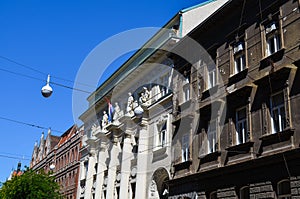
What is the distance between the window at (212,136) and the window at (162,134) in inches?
204

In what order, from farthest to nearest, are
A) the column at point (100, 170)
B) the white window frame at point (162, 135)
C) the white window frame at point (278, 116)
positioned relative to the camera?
1. the column at point (100, 170)
2. the white window frame at point (162, 135)
3. the white window frame at point (278, 116)

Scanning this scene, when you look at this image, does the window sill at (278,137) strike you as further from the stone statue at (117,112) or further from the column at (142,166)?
the stone statue at (117,112)

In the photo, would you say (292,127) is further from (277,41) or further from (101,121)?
(101,121)

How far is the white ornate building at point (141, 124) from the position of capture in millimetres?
23812

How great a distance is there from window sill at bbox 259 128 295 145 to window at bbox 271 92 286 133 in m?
0.34

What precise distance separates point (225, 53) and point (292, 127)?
6150 mm

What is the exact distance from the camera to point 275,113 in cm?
1461

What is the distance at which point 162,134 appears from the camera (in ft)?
79.3

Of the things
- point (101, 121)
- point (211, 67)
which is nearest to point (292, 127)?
point (211, 67)

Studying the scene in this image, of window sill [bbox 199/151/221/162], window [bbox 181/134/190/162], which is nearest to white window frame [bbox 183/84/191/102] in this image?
window [bbox 181/134/190/162]

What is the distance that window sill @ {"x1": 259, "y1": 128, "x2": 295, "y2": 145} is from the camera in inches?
530

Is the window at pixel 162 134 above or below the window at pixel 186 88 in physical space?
below

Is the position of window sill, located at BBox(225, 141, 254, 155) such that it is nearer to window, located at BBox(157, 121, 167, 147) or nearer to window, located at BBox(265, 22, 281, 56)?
window, located at BBox(265, 22, 281, 56)

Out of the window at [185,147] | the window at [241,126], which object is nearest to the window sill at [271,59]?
the window at [241,126]
